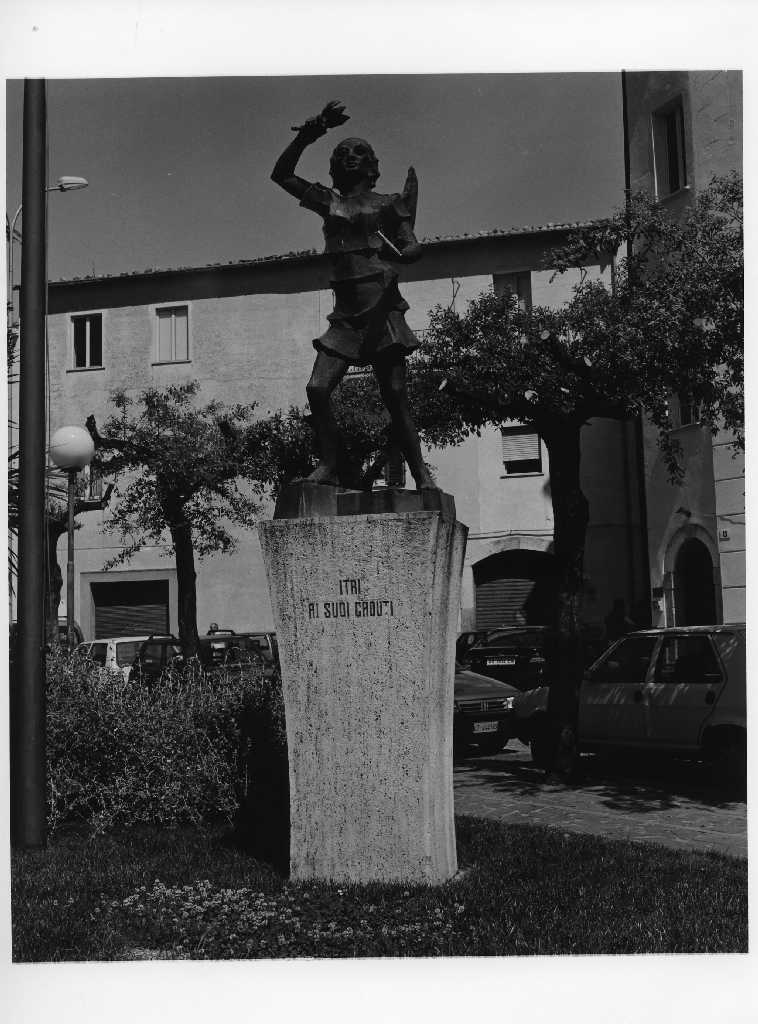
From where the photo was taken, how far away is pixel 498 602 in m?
28.1

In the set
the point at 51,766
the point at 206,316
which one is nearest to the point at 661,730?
the point at 51,766

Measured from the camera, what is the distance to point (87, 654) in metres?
10.4

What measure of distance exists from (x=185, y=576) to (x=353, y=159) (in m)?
14.8

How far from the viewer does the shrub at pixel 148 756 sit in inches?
348

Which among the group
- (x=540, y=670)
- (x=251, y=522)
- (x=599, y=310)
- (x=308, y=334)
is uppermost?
(x=308, y=334)

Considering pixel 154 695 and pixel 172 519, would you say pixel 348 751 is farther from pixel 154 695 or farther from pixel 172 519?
pixel 172 519

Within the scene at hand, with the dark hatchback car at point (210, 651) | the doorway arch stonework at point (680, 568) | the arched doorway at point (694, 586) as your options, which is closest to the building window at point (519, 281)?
the doorway arch stonework at point (680, 568)

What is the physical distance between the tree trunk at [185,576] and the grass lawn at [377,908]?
41.9 feet

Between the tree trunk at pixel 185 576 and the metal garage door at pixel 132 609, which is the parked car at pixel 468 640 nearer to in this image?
the tree trunk at pixel 185 576

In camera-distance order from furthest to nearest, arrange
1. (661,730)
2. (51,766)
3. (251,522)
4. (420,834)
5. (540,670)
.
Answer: (251,522) → (540,670) → (661,730) → (51,766) → (420,834)

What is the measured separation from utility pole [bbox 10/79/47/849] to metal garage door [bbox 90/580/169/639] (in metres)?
19.4

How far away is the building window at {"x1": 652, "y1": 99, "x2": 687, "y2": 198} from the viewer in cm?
1877

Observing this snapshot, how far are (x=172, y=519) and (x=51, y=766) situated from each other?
12.4m

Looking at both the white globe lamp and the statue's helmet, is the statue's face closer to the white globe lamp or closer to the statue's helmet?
the statue's helmet
